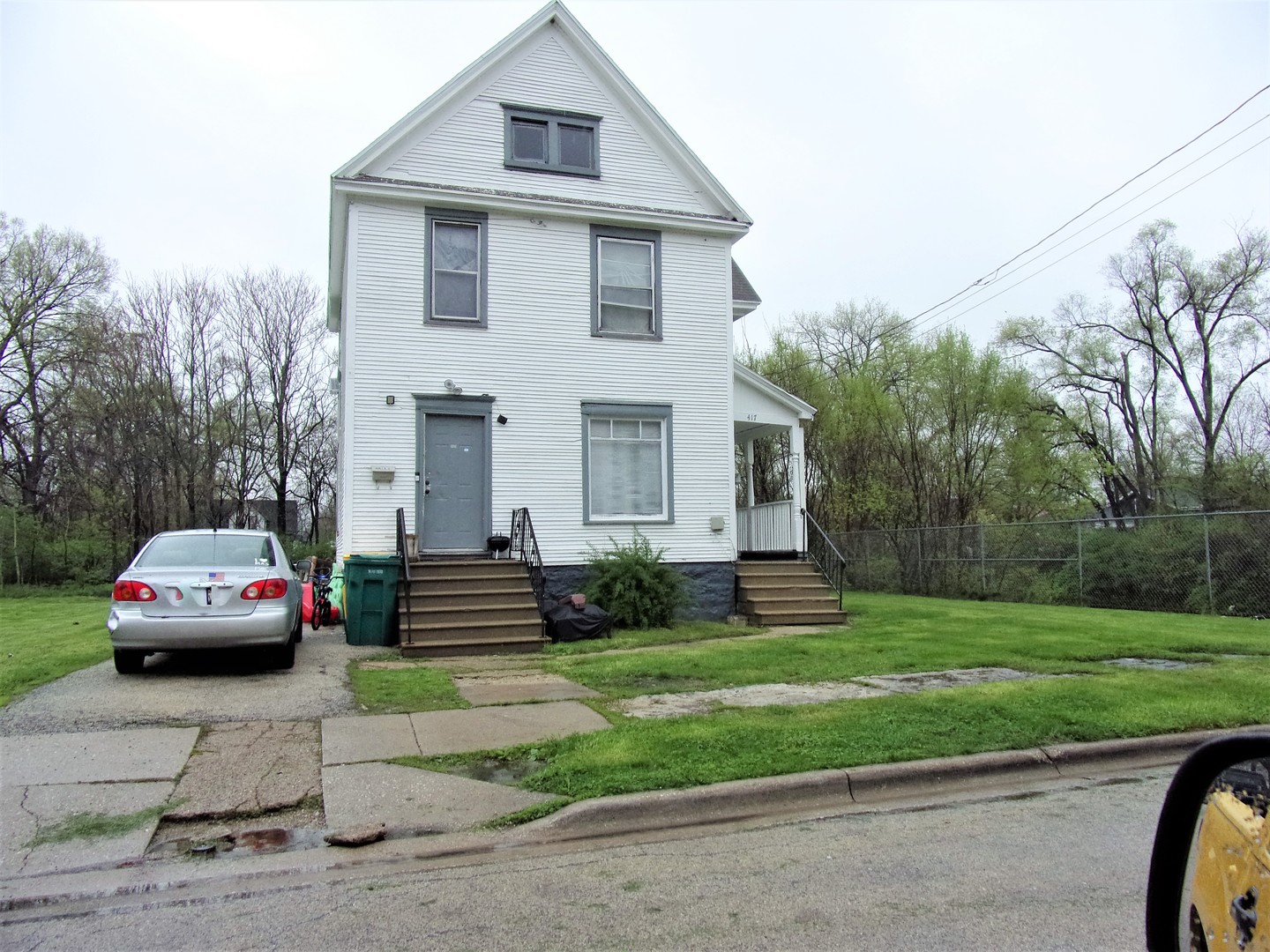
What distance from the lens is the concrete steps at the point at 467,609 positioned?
440 inches

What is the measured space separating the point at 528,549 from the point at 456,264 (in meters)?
4.86

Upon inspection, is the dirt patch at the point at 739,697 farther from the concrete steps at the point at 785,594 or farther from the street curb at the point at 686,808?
the concrete steps at the point at 785,594

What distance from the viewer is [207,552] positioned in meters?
9.10

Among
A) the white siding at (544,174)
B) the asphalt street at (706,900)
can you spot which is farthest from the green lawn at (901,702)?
the white siding at (544,174)

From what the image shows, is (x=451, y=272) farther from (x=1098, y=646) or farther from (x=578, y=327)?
(x=1098, y=646)

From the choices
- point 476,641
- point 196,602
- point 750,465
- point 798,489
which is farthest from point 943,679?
point 750,465

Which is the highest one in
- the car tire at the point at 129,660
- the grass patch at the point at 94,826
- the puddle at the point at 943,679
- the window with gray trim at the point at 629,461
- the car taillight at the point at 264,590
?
the window with gray trim at the point at 629,461

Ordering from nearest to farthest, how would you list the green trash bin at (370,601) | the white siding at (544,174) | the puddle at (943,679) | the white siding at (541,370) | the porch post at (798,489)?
the puddle at (943,679) < the green trash bin at (370,601) < the white siding at (541,370) < the white siding at (544,174) < the porch post at (798,489)

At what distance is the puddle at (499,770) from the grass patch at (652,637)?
5186 millimetres

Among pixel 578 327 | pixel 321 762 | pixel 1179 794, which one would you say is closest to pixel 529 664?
pixel 321 762

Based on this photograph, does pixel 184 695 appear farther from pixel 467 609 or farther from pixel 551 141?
pixel 551 141

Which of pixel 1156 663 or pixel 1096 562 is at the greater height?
pixel 1096 562

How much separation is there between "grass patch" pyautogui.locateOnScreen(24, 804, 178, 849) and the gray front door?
8802mm

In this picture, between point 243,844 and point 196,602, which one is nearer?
point 243,844
